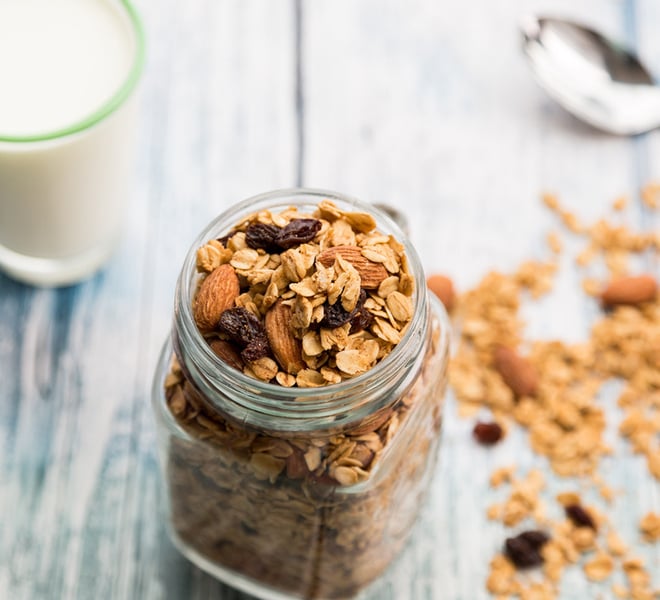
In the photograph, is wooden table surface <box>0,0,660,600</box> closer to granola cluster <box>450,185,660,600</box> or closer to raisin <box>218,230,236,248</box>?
granola cluster <box>450,185,660,600</box>

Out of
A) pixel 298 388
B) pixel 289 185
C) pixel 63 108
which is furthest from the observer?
pixel 289 185

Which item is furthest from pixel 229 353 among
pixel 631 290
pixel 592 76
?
pixel 592 76

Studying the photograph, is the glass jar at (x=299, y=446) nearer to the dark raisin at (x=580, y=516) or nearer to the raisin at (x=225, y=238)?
the raisin at (x=225, y=238)

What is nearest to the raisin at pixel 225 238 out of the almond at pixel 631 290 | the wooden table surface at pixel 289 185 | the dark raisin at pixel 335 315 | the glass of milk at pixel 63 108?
the dark raisin at pixel 335 315

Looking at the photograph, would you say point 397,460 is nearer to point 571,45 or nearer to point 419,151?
point 419,151

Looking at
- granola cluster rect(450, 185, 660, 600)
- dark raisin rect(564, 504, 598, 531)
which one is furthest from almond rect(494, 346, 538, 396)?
dark raisin rect(564, 504, 598, 531)

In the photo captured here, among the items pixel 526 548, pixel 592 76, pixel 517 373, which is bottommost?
pixel 526 548

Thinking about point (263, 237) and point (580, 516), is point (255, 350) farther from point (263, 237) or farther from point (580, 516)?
point (580, 516)
